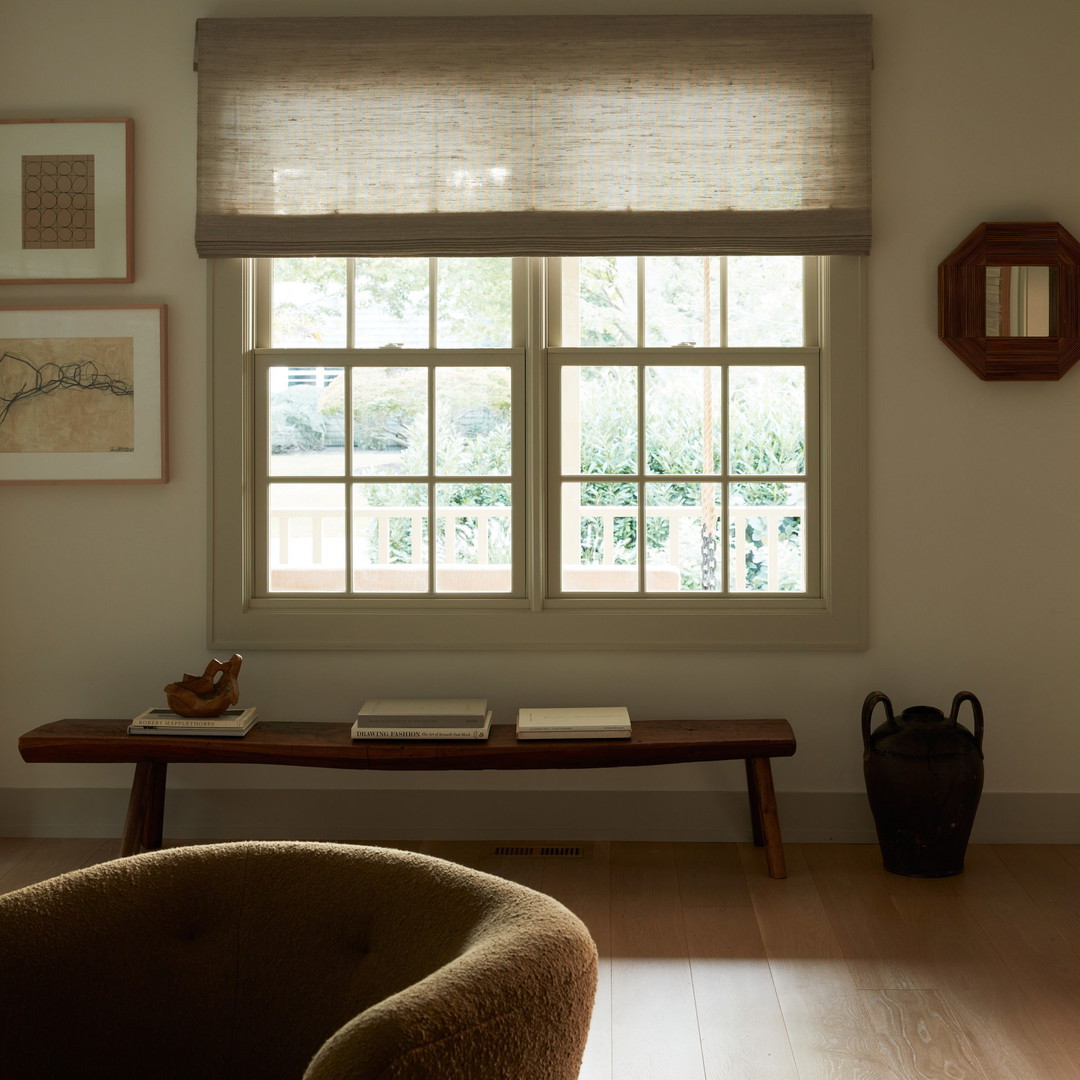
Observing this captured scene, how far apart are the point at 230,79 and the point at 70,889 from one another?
10.1ft

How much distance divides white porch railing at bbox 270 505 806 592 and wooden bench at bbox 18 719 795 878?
64 cm

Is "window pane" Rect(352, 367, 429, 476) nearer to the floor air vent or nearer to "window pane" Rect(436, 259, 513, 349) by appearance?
"window pane" Rect(436, 259, 513, 349)

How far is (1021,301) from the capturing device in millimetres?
3625

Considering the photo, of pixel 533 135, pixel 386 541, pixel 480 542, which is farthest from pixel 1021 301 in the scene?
pixel 386 541

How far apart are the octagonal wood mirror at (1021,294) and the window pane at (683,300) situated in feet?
2.69

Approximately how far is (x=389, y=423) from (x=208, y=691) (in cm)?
115

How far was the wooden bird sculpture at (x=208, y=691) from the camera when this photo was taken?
11.4ft

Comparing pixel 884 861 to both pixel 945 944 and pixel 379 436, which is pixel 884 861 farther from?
pixel 379 436

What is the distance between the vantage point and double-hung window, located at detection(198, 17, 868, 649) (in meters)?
3.65

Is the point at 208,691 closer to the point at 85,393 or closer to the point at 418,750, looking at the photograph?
the point at 418,750

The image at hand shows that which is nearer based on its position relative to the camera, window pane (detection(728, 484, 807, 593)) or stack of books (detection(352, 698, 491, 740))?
stack of books (detection(352, 698, 491, 740))

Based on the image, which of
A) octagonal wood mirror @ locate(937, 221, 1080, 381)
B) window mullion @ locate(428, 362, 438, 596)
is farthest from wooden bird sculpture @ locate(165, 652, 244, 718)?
octagonal wood mirror @ locate(937, 221, 1080, 381)

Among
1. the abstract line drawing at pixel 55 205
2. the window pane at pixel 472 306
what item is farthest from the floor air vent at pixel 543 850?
the abstract line drawing at pixel 55 205

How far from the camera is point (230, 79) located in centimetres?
369
